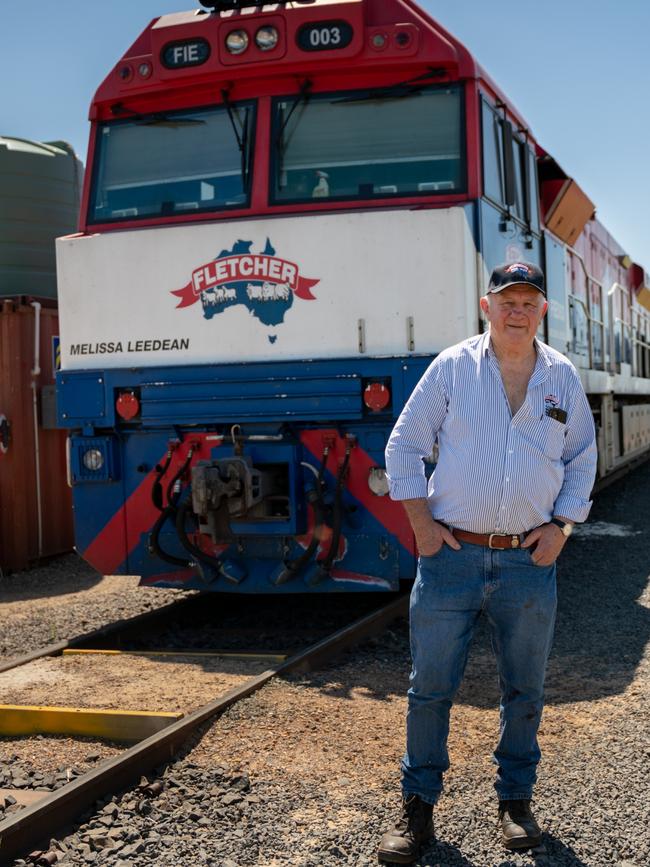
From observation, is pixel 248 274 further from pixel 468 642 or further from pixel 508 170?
pixel 468 642

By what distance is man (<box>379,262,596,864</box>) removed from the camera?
3.36 metres

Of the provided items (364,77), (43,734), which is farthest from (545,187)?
(43,734)

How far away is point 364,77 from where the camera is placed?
20.6 ft

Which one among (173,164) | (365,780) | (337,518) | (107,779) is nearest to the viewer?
(107,779)

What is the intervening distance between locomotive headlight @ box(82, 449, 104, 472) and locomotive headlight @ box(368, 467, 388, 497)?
176 centimetres

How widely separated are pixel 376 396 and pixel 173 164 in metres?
2.12

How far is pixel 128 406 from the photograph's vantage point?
6.42m

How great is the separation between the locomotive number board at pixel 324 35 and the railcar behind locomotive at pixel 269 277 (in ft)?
0.04

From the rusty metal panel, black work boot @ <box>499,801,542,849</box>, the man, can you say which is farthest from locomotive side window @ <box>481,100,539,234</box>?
the rusty metal panel

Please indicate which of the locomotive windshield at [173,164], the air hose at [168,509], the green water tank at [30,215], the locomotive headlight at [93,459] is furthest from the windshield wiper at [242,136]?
the green water tank at [30,215]

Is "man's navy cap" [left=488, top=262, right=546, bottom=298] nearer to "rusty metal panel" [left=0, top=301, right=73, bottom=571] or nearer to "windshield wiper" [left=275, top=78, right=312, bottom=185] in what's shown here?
"windshield wiper" [left=275, top=78, right=312, bottom=185]

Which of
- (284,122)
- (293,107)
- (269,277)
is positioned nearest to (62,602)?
(269,277)

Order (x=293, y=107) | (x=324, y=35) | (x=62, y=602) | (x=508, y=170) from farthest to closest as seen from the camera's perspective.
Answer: (x=62, y=602) → (x=508, y=170) → (x=293, y=107) → (x=324, y=35)

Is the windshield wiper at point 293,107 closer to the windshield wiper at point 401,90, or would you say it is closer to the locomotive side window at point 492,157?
the windshield wiper at point 401,90
